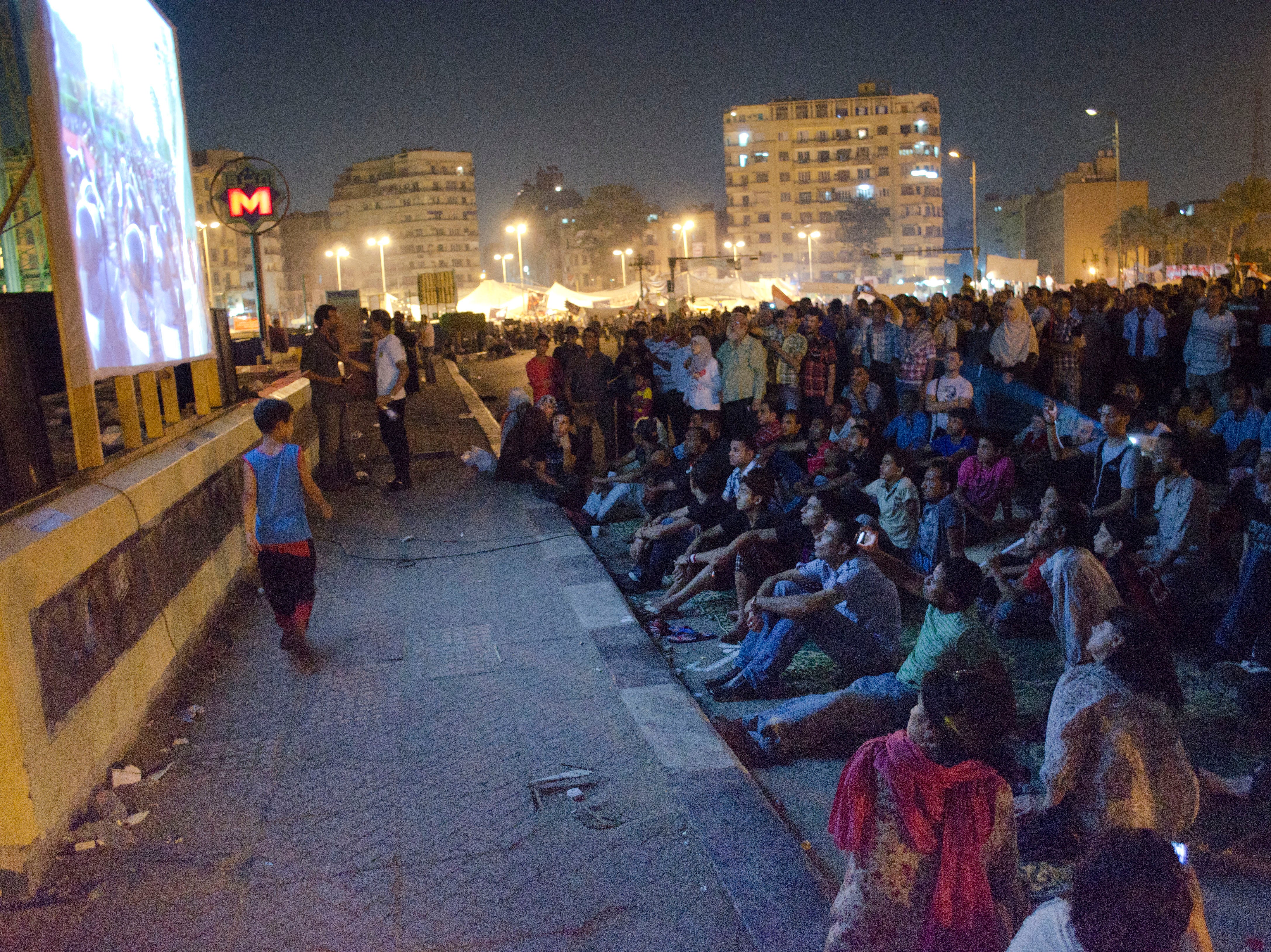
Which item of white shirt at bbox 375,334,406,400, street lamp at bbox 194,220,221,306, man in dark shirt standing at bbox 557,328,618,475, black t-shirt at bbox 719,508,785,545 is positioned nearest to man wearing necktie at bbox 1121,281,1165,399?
man in dark shirt standing at bbox 557,328,618,475

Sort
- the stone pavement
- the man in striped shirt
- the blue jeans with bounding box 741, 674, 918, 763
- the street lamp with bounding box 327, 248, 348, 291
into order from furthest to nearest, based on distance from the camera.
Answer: the street lamp with bounding box 327, 248, 348, 291 < the man in striped shirt < the blue jeans with bounding box 741, 674, 918, 763 < the stone pavement

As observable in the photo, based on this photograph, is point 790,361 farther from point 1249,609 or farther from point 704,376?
point 1249,609

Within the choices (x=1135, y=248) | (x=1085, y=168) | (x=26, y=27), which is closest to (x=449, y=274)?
(x=26, y=27)

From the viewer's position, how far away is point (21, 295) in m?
5.36

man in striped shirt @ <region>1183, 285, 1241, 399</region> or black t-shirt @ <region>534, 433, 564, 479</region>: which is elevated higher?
man in striped shirt @ <region>1183, 285, 1241, 399</region>

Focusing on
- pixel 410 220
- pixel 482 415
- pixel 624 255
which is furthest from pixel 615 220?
pixel 482 415

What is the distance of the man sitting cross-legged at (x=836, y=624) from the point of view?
6.06 meters

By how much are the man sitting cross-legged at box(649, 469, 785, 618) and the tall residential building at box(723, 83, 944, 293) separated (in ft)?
399

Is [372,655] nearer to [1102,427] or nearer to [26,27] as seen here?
[26,27]

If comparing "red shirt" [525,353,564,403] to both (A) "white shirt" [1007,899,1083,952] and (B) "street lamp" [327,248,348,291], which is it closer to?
(A) "white shirt" [1007,899,1083,952]

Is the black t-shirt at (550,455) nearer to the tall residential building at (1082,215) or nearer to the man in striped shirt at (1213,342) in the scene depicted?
the man in striped shirt at (1213,342)

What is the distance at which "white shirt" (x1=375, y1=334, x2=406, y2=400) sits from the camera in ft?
36.1

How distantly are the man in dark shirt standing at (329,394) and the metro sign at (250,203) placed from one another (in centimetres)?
274

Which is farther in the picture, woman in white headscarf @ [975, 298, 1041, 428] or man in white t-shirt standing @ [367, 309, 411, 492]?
woman in white headscarf @ [975, 298, 1041, 428]
